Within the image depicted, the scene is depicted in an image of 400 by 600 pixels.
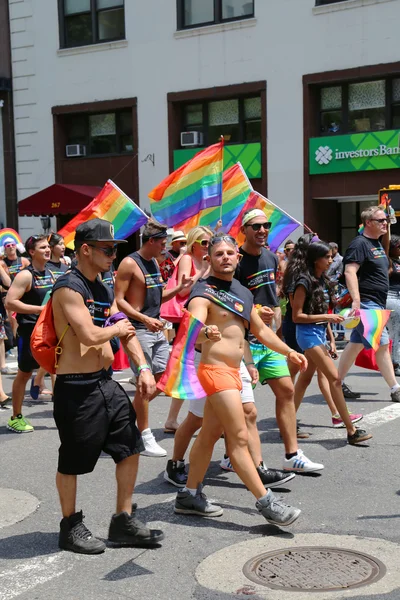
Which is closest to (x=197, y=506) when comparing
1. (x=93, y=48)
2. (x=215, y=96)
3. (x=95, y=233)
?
(x=95, y=233)

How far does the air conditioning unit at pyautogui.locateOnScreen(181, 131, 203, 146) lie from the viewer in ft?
75.4

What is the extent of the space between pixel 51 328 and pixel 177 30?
19.5m

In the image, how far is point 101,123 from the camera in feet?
82.4

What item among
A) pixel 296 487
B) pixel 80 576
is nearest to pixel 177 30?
pixel 296 487

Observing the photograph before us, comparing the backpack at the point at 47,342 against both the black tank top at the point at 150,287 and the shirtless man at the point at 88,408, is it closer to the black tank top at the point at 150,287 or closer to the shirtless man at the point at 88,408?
the shirtless man at the point at 88,408

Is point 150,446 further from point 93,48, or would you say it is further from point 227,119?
point 93,48

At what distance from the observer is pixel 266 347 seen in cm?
625

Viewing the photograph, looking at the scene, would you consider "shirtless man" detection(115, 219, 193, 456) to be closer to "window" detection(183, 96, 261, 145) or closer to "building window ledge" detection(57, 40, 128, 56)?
"window" detection(183, 96, 261, 145)

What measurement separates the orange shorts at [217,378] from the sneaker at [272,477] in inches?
38.6

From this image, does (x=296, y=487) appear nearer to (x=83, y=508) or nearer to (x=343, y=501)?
(x=343, y=501)

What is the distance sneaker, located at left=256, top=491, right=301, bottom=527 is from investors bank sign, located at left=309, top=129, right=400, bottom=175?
16.1 m

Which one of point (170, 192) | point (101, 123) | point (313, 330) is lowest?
point (313, 330)

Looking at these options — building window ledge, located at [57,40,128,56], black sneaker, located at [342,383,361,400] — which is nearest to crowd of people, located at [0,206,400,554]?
black sneaker, located at [342,383,361,400]

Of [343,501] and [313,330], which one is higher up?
[313,330]
